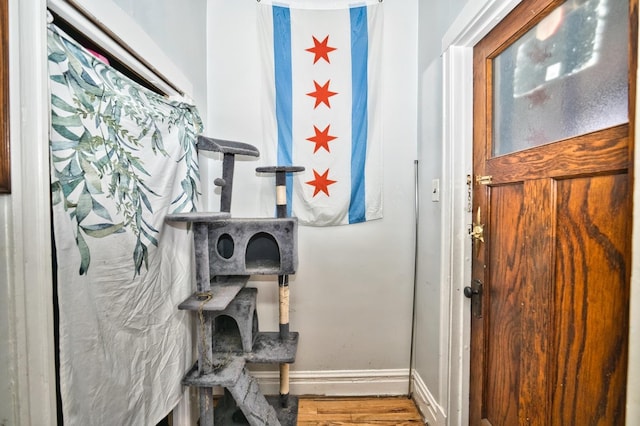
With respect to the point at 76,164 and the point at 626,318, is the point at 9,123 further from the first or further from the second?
the point at 626,318

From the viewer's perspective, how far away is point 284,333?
157 cm

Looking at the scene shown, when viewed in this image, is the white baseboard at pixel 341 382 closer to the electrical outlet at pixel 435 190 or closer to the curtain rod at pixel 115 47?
the electrical outlet at pixel 435 190

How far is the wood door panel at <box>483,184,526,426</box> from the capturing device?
100 centimetres

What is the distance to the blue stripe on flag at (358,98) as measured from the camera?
168 centimetres

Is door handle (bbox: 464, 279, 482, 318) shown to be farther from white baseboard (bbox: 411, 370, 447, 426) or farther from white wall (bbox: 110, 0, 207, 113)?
white wall (bbox: 110, 0, 207, 113)

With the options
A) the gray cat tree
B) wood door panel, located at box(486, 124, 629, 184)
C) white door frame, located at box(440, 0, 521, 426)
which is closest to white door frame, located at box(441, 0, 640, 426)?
white door frame, located at box(440, 0, 521, 426)

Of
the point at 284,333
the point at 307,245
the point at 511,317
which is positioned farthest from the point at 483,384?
the point at 307,245

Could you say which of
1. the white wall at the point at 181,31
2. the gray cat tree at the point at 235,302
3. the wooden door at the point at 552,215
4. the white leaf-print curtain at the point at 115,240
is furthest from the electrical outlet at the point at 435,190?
the white wall at the point at 181,31

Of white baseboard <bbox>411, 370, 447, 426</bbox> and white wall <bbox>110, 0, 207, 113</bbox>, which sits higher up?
white wall <bbox>110, 0, 207, 113</bbox>

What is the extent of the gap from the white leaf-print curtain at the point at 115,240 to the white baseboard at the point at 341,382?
683mm

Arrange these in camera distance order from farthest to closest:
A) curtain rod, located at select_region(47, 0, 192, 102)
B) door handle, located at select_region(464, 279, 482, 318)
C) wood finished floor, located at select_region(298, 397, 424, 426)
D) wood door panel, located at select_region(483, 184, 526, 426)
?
wood finished floor, located at select_region(298, 397, 424, 426), door handle, located at select_region(464, 279, 482, 318), wood door panel, located at select_region(483, 184, 526, 426), curtain rod, located at select_region(47, 0, 192, 102)

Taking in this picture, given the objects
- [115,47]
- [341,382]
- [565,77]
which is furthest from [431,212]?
[115,47]

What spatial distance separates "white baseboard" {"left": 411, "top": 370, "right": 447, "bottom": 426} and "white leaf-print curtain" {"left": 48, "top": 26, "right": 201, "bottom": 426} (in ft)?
4.14

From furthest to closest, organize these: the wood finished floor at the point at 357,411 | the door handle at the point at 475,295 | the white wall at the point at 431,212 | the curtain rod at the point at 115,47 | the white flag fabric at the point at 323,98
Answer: the white flag fabric at the point at 323,98 < the wood finished floor at the point at 357,411 < the white wall at the point at 431,212 < the door handle at the point at 475,295 < the curtain rod at the point at 115,47
